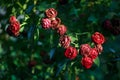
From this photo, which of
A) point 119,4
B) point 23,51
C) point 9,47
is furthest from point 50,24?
point 9,47

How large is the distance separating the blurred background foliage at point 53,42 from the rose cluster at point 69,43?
3.9 inches

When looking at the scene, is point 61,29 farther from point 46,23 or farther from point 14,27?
point 14,27

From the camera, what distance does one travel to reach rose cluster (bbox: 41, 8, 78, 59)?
3270 millimetres

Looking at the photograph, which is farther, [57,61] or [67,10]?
[57,61]

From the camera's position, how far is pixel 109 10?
4117 mm

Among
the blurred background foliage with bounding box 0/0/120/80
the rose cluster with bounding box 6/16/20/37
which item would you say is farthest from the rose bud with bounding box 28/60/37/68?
the rose cluster with bounding box 6/16/20/37

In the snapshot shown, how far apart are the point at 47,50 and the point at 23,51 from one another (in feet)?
1.17

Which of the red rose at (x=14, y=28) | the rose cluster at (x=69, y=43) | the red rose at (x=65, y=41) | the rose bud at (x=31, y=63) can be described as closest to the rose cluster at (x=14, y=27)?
the red rose at (x=14, y=28)

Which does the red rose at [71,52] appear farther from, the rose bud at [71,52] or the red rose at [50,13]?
the red rose at [50,13]

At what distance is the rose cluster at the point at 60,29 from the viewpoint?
3.27m

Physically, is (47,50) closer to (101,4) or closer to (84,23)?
(84,23)

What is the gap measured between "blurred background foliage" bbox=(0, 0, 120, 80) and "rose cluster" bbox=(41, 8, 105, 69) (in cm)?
10

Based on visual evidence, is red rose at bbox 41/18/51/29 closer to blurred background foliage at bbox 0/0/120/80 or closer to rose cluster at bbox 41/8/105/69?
rose cluster at bbox 41/8/105/69

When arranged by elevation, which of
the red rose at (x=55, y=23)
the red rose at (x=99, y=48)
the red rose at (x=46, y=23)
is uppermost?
the red rose at (x=46, y=23)
